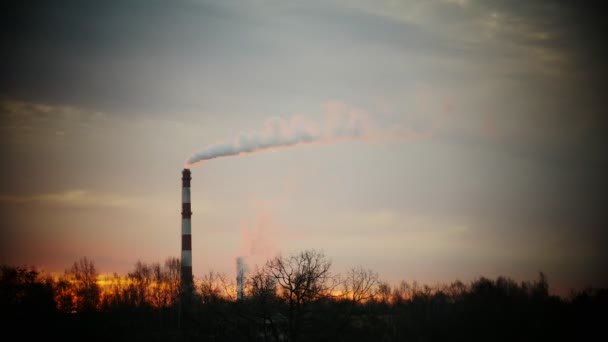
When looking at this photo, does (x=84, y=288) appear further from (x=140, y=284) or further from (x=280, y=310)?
(x=280, y=310)

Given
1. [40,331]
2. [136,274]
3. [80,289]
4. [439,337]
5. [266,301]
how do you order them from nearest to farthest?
[266,301]
[40,331]
[439,337]
[80,289]
[136,274]

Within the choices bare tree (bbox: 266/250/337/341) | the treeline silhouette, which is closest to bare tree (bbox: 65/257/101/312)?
the treeline silhouette

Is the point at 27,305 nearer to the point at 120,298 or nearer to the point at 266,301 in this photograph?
the point at 120,298

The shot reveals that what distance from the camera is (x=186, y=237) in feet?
208

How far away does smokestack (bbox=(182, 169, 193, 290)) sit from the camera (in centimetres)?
6269

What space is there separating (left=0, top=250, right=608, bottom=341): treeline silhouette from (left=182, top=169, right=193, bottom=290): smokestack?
129 centimetres

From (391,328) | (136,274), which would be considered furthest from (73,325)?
(391,328)

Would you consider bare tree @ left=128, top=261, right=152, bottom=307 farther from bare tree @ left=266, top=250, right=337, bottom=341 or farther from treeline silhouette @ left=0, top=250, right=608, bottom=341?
bare tree @ left=266, top=250, right=337, bottom=341

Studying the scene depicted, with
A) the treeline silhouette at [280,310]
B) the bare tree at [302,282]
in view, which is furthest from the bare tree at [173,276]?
the bare tree at [302,282]

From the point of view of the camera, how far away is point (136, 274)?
78.2 m

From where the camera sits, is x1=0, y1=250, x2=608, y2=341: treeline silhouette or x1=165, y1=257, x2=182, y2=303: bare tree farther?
x1=165, y1=257, x2=182, y2=303: bare tree

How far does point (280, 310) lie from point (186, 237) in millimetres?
23699

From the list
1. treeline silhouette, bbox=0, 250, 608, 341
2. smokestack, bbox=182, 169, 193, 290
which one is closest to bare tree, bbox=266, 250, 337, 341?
treeline silhouette, bbox=0, 250, 608, 341

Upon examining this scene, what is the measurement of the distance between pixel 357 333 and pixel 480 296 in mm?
18591
